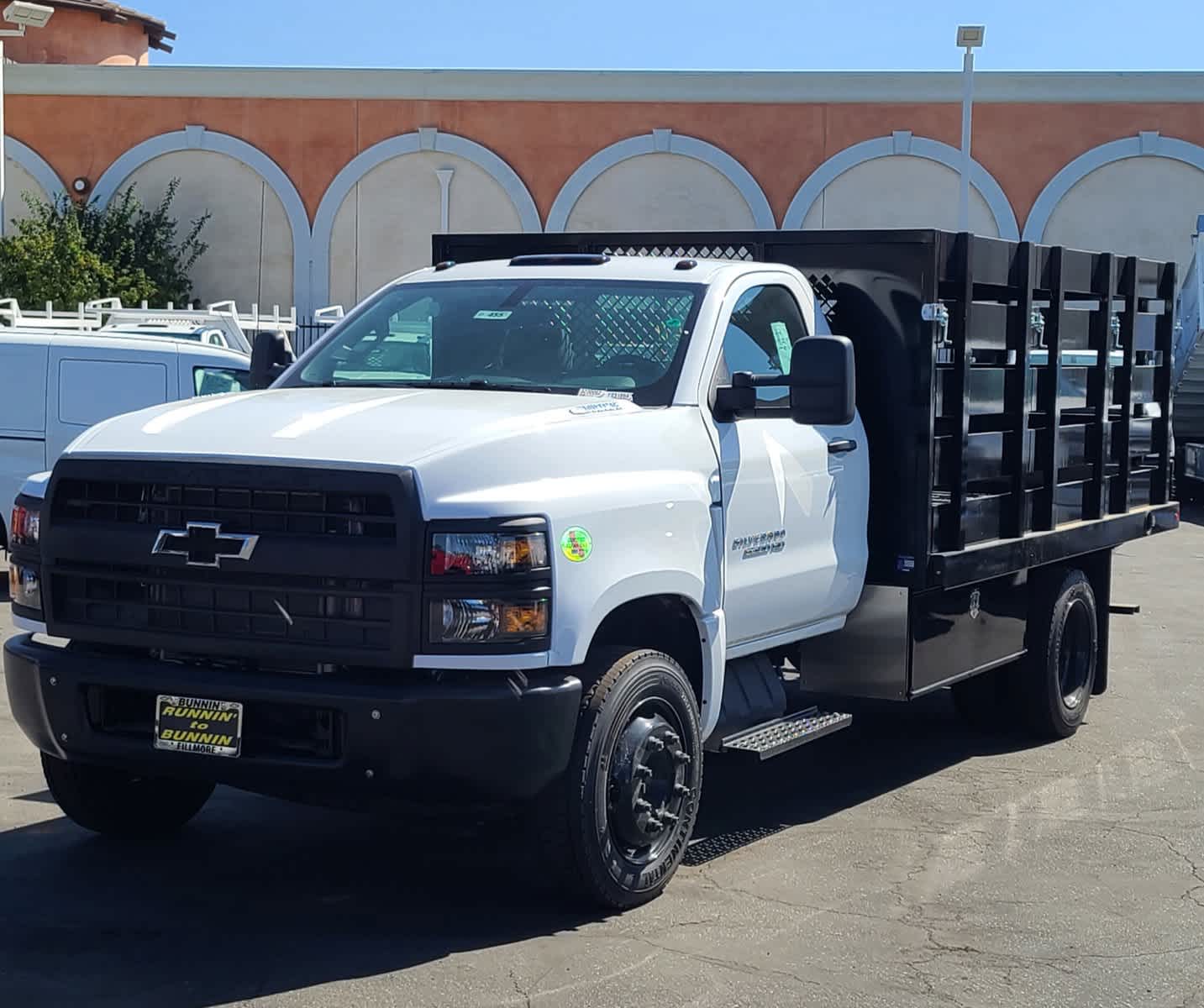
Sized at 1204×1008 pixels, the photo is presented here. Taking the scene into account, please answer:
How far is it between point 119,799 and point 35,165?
35785 mm

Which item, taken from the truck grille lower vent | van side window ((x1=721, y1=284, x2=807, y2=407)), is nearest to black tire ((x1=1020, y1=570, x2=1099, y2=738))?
van side window ((x1=721, y1=284, x2=807, y2=407))

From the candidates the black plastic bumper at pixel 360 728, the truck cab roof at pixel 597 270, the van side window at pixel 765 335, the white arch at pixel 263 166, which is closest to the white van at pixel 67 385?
the truck cab roof at pixel 597 270

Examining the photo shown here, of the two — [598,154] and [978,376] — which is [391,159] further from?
[978,376]

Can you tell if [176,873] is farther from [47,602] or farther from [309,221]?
[309,221]

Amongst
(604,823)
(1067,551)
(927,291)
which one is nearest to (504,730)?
(604,823)

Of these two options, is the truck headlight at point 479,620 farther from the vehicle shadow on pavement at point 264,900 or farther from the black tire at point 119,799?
the black tire at point 119,799

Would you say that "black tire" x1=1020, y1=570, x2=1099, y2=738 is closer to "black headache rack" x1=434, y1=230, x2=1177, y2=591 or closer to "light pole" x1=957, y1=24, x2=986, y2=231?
"black headache rack" x1=434, y1=230, x2=1177, y2=591

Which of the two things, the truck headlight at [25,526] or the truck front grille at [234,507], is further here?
the truck headlight at [25,526]

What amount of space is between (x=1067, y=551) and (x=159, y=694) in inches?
196

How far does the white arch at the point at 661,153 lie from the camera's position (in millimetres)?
38188

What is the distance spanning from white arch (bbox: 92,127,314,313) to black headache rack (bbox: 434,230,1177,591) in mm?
30448

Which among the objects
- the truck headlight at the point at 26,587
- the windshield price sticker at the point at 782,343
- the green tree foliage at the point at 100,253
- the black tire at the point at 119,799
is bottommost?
the black tire at the point at 119,799

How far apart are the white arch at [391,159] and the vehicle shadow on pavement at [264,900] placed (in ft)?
104

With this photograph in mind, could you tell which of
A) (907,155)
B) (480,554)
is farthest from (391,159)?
(480,554)
